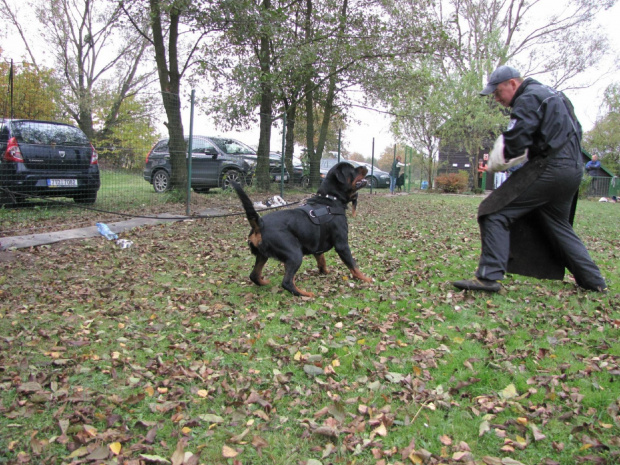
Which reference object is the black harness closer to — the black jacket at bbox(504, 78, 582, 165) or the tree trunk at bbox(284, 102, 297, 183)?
the black jacket at bbox(504, 78, 582, 165)

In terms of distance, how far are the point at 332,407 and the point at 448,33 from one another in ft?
42.3

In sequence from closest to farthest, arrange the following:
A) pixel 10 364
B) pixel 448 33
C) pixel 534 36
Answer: pixel 10 364
pixel 448 33
pixel 534 36

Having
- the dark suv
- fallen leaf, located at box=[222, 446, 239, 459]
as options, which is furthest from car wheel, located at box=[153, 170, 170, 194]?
fallen leaf, located at box=[222, 446, 239, 459]

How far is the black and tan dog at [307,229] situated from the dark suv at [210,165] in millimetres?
7566

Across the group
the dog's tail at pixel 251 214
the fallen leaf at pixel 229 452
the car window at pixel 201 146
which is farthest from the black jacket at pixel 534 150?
the car window at pixel 201 146

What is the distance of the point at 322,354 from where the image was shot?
3.10 m

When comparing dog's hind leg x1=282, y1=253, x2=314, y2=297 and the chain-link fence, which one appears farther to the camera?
the chain-link fence

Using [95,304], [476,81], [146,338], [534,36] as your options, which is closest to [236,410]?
[146,338]

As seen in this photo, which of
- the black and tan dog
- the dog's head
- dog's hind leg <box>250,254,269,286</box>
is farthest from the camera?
the dog's head

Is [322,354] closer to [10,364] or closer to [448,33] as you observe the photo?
[10,364]

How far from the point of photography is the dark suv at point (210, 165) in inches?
478

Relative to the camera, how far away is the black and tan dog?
4246 millimetres

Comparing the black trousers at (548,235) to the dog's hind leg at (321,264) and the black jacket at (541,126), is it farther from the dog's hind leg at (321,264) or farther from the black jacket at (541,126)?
the dog's hind leg at (321,264)

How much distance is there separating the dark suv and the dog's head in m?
7.52
